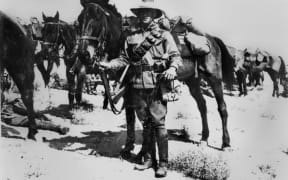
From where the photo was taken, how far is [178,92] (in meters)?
5.73

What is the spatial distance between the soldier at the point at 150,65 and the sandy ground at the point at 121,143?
420 millimetres

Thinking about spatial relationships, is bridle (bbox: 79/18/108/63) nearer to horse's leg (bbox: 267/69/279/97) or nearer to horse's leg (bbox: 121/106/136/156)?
horse's leg (bbox: 121/106/136/156)

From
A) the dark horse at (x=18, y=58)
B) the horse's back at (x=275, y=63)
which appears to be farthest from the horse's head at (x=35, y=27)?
the horse's back at (x=275, y=63)

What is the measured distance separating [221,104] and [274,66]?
32.8 inches

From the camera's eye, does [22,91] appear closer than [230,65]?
Yes

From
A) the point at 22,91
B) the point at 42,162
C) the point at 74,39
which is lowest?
the point at 42,162

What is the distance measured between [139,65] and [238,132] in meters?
1.55

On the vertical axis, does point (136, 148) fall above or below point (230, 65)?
below

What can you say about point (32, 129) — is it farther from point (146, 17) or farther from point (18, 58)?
point (146, 17)

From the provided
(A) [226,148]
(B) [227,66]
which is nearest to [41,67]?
(B) [227,66]

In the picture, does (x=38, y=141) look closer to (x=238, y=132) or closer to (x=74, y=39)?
(x=74, y=39)

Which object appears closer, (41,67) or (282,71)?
(41,67)

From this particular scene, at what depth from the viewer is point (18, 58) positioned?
5.85 meters

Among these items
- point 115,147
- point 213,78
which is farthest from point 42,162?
point 213,78
